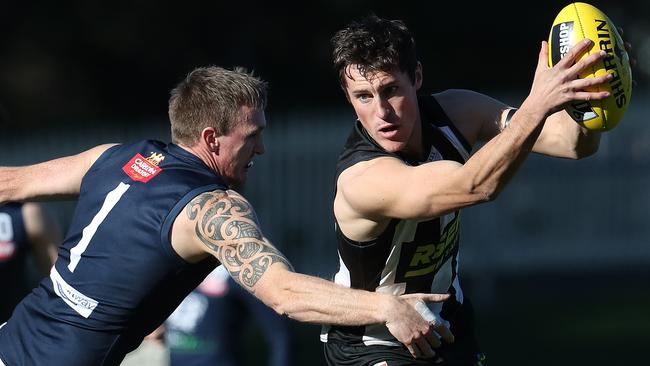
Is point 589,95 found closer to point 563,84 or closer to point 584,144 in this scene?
point 563,84

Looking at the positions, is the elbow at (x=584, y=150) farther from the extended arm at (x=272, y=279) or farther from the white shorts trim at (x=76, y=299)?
the white shorts trim at (x=76, y=299)

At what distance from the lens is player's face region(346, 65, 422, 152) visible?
221 inches

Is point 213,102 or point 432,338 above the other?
point 213,102

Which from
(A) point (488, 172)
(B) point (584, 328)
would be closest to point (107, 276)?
(A) point (488, 172)

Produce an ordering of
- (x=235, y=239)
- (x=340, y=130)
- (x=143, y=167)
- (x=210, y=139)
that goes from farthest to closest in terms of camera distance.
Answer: (x=340, y=130) < (x=210, y=139) < (x=143, y=167) < (x=235, y=239)

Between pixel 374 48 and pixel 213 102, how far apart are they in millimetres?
825

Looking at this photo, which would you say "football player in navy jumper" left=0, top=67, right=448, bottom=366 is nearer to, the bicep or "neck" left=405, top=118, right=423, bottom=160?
the bicep

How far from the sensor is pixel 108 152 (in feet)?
17.9

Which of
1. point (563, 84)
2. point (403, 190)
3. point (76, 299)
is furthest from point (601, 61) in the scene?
point (76, 299)

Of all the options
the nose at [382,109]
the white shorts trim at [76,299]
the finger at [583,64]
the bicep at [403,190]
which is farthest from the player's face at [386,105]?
the white shorts trim at [76,299]

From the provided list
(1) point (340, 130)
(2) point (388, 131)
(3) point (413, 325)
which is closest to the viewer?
(3) point (413, 325)

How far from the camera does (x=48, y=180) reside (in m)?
5.57

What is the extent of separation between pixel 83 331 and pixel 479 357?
6.49 ft

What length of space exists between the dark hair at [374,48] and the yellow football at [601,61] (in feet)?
2.67
